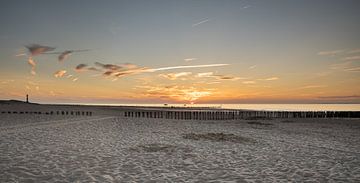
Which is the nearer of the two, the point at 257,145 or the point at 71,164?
the point at 71,164

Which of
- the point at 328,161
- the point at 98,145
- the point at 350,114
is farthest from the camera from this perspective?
the point at 350,114

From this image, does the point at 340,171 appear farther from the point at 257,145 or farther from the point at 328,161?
the point at 257,145

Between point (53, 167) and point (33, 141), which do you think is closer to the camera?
point (53, 167)

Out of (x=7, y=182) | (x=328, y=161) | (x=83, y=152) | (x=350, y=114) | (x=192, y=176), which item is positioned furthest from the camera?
(x=350, y=114)

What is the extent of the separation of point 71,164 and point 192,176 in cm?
475

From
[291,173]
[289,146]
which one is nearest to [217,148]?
[289,146]

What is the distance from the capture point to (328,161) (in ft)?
40.2

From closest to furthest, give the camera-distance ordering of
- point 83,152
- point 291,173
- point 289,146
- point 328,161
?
point 291,173 < point 328,161 < point 83,152 < point 289,146

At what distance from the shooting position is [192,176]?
9.37 meters

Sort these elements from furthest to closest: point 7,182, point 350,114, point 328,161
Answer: point 350,114, point 328,161, point 7,182

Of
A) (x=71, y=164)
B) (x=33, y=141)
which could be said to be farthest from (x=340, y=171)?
(x=33, y=141)

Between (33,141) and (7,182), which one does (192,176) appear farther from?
(33,141)

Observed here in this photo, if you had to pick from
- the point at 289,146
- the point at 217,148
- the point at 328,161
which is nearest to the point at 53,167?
the point at 217,148

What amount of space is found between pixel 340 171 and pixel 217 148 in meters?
6.34
